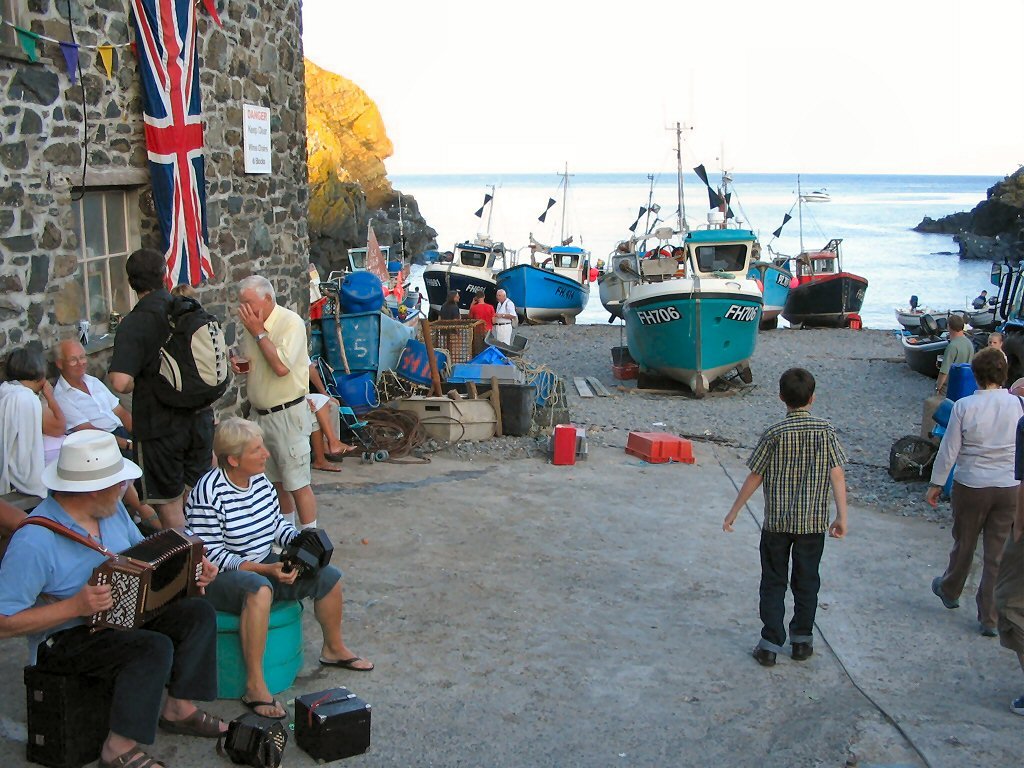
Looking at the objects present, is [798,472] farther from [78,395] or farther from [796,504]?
[78,395]

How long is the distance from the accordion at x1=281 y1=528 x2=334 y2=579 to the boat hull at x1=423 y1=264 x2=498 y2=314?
28096 millimetres

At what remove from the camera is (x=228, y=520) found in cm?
450

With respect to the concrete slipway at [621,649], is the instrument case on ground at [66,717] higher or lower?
higher

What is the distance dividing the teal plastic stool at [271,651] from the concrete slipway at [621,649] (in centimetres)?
11

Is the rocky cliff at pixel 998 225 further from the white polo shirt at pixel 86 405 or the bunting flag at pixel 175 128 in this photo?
the white polo shirt at pixel 86 405

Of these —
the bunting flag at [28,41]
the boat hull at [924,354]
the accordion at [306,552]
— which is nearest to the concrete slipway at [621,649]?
the accordion at [306,552]

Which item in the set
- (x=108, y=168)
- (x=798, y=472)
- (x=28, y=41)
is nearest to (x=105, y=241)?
(x=108, y=168)

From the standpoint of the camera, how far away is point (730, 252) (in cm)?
1841

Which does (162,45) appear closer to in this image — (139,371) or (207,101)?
(207,101)

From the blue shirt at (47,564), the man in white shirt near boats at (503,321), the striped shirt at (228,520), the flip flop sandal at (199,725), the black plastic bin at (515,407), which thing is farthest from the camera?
the man in white shirt near boats at (503,321)

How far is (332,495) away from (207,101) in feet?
11.0

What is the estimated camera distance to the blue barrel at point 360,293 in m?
10.5

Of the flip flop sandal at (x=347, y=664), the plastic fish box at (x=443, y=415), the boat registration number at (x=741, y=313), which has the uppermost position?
the boat registration number at (x=741, y=313)

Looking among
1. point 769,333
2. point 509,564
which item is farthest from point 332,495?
point 769,333
